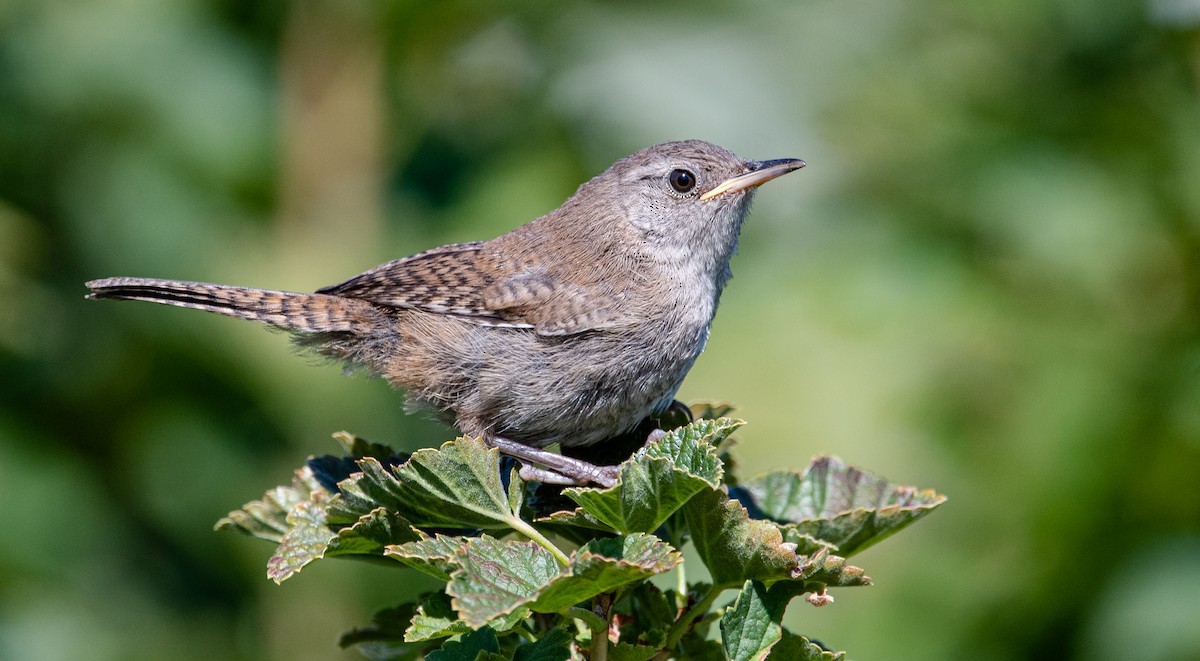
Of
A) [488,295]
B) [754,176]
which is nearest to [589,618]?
[488,295]

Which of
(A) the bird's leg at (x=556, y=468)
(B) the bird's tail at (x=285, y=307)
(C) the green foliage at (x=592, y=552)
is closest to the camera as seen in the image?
(C) the green foliage at (x=592, y=552)

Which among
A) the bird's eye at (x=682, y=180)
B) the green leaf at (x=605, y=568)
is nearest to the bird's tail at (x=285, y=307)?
the bird's eye at (x=682, y=180)

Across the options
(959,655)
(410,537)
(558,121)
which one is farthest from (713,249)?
(558,121)

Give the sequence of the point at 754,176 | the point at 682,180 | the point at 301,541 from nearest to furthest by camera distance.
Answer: the point at 301,541, the point at 754,176, the point at 682,180

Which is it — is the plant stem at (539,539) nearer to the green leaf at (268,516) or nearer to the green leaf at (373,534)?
the green leaf at (373,534)

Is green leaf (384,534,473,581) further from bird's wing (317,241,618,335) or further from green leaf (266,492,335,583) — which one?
bird's wing (317,241,618,335)

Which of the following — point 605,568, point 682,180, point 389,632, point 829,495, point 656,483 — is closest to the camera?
point 605,568

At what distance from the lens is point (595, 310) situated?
3.60m

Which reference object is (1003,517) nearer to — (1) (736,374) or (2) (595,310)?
(1) (736,374)

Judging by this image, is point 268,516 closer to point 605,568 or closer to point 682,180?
point 605,568

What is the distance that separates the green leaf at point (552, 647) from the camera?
2.05 metres

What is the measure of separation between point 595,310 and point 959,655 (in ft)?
9.05

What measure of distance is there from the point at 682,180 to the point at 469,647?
2.30 m

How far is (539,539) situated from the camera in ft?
7.23
